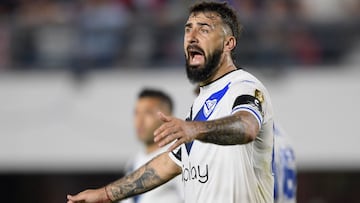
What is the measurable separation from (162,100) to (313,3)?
7087 mm

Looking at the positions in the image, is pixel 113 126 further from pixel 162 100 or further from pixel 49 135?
pixel 162 100

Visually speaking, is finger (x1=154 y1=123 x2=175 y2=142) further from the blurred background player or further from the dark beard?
the blurred background player

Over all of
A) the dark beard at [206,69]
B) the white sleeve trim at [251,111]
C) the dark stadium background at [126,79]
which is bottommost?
the white sleeve trim at [251,111]

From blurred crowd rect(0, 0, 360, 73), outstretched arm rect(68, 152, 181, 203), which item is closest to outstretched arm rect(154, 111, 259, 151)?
outstretched arm rect(68, 152, 181, 203)

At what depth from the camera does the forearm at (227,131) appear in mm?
5414

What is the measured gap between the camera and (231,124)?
215 inches

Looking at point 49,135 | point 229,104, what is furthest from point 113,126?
point 229,104

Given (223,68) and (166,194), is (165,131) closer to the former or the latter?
(223,68)

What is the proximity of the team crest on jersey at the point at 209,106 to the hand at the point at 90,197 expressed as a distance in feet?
2.92

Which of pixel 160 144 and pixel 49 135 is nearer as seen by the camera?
pixel 160 144

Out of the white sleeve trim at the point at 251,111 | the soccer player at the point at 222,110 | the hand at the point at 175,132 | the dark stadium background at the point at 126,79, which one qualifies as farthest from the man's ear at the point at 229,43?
the dark stadium background at the point at 126,79

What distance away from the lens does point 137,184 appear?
21.8 ft

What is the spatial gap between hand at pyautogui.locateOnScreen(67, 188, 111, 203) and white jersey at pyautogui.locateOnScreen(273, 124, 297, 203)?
1615 millimetres

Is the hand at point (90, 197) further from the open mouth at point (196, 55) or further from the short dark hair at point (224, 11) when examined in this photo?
the short dark hair at point (224, 11)
